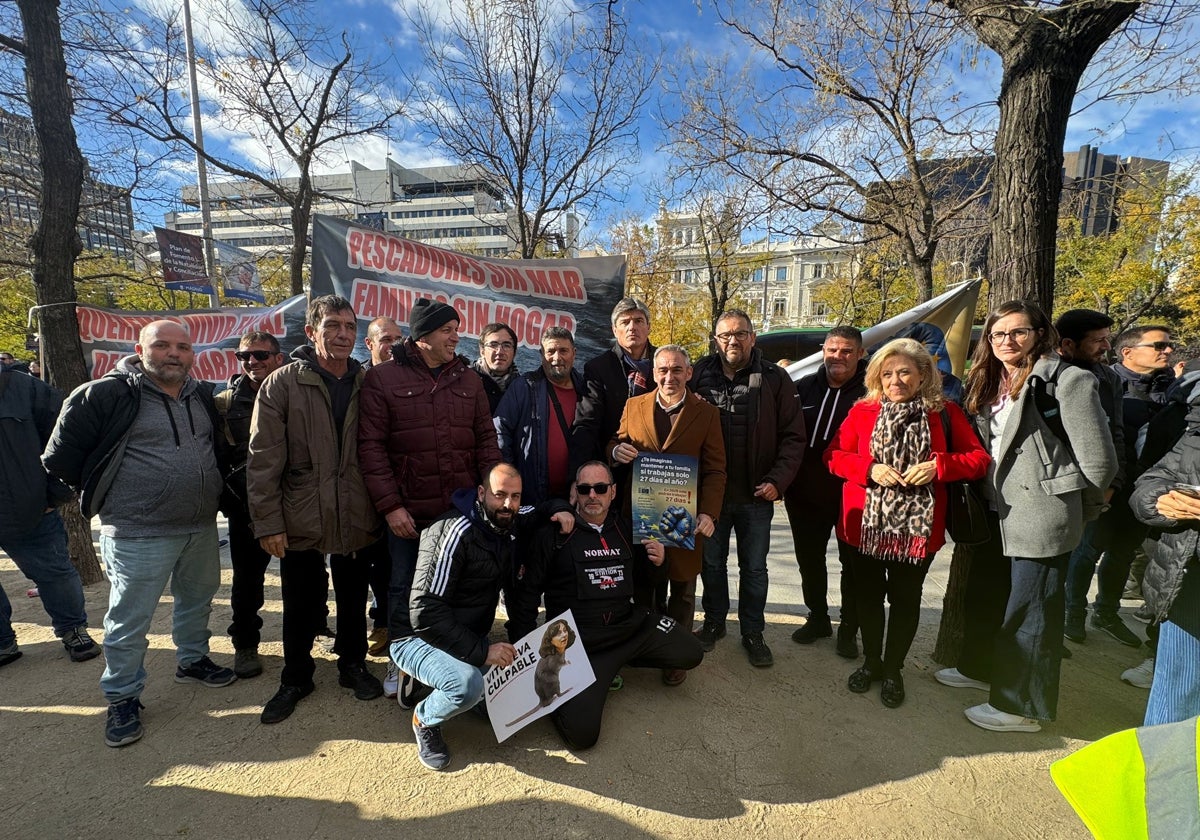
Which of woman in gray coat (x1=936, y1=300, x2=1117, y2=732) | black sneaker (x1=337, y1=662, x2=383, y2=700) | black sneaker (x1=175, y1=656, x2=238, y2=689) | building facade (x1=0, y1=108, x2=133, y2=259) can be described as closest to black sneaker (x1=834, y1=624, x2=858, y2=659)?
woman in gray coat (x1=936, y1=300, x2=1117, y2=732)

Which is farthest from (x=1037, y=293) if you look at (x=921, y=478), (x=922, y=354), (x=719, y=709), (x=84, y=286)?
(x=84, y=286)

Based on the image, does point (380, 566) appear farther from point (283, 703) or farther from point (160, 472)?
point (160, 472)

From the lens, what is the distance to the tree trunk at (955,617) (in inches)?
138

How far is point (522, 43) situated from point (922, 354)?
29.0 ft

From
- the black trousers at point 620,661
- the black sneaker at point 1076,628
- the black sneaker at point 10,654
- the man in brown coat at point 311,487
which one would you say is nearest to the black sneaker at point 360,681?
the man in brown coat at point 311,487

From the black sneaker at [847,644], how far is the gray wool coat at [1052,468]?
1.20 metres

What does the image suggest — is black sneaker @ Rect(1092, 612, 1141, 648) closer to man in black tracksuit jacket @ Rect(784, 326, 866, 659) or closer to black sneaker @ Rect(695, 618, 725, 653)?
man in black tracksuit jacket @ Rect(784, 326, 866, 659)

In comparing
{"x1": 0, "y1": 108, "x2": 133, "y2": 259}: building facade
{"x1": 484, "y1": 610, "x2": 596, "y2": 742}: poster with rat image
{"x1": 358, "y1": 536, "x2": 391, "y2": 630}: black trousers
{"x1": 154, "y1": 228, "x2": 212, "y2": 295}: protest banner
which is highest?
{"x1": 0, "y1": 108, "x2": 133, "y2": 259}: building facade

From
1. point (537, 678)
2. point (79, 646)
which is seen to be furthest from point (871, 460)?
point (79, 646)

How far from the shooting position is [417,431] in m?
3.01

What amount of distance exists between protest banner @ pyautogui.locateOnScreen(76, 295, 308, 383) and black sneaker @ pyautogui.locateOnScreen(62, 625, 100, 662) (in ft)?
12.1

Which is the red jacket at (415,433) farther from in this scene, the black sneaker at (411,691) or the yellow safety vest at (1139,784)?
the yellow safety vest at (1139,784)

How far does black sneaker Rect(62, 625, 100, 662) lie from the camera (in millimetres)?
3512

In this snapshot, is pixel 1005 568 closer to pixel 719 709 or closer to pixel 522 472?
pixel 719 709
